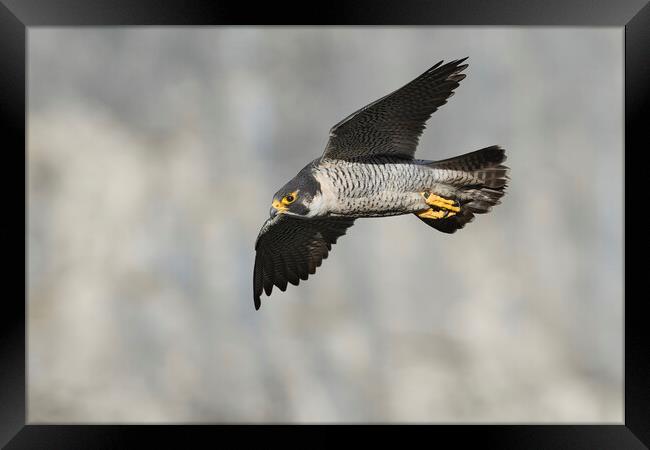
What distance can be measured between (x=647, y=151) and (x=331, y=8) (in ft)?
7.26

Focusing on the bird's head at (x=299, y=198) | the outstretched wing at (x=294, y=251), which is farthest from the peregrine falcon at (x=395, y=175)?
the outstretched wing at (x=294, y=251)

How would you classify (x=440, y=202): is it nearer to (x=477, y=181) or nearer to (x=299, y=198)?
(x=477, y=181)

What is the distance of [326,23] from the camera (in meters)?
4.88

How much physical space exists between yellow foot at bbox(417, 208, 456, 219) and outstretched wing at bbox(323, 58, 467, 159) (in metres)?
0.39

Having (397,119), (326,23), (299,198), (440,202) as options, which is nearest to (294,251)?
(299,198)

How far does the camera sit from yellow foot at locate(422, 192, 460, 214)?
496 cm

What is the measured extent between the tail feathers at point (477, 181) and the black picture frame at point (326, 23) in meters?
0.83

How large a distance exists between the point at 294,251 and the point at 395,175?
112 cm

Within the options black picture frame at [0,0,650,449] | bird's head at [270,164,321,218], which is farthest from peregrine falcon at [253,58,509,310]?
black picture frame at [0,0,650,449]

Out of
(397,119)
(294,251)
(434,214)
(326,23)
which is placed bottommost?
(294,251)

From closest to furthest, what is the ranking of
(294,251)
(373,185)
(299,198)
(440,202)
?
(299,198) → (373,185) → (440,202) → (294,251)

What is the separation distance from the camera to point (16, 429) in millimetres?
4910

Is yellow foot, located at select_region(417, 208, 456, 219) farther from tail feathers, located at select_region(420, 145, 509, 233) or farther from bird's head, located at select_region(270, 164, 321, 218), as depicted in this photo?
bird's head, located at select_region(270, 164, 321, 218)

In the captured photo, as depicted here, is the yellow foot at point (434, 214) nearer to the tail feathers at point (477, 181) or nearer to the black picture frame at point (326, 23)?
the tail feathers at point (477, 181)
